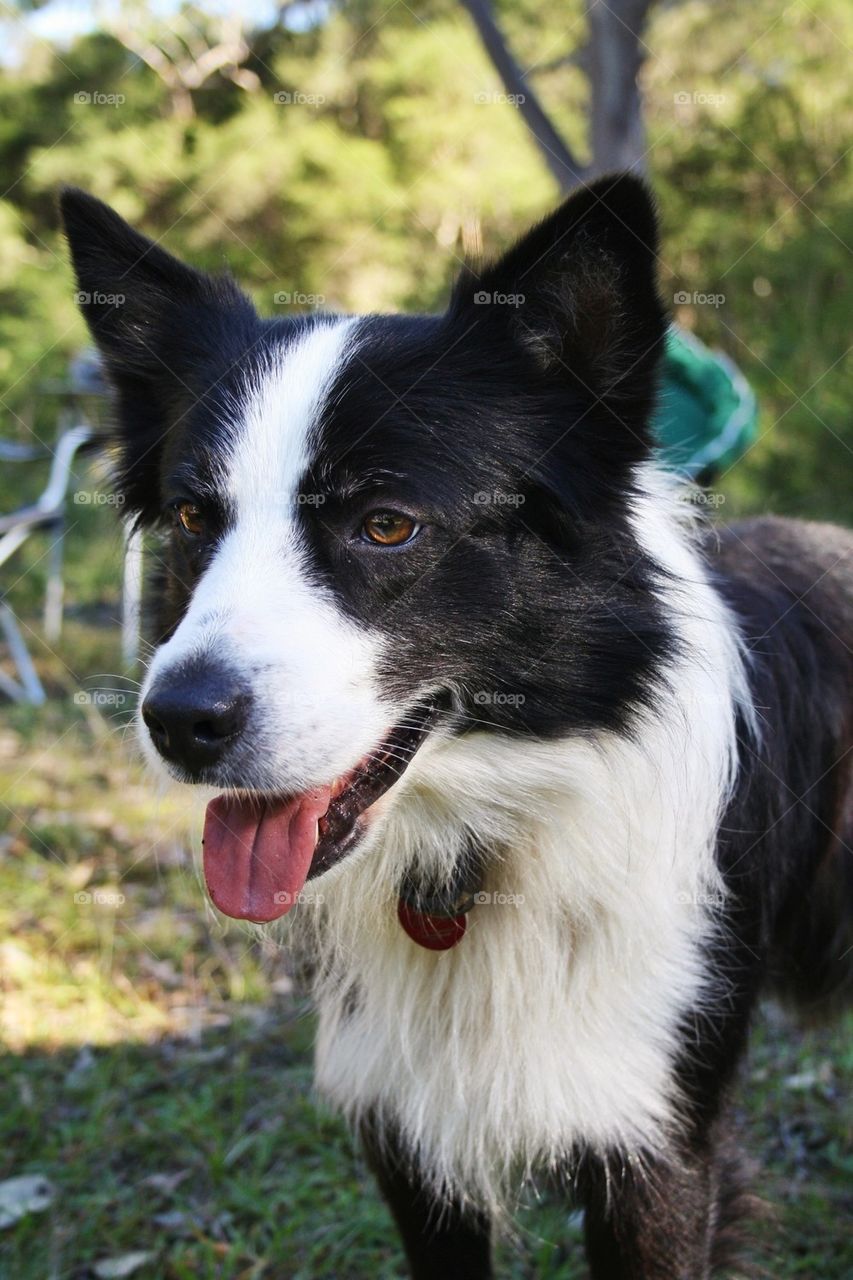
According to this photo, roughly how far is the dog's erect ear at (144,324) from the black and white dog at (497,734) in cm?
1

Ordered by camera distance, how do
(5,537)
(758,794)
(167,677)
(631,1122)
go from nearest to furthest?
1. (167,677)
2. (631,1122)
3. (758,794)
4. (5,537)

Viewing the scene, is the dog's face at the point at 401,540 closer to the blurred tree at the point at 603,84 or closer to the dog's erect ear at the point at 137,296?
the dog's erect ear at the point at 137,296

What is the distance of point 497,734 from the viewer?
2.11m

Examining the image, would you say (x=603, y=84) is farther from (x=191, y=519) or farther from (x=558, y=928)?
(x=558, y=928)

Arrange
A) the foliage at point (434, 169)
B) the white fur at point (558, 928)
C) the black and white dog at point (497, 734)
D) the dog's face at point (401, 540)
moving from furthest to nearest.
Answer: the foliage at point (434, 169) < the white fur at point (558, 928) < the black and white dog at point (497, 734) < the dog's face at point (401, 540)

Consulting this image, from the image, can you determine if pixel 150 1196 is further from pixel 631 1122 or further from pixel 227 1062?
pixel 631 1122

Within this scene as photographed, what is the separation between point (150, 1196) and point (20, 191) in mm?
16048

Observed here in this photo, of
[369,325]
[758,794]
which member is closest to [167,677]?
[369,325]

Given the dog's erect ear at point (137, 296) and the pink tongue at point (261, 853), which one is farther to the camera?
the dog's erect ear at point (137, 296)

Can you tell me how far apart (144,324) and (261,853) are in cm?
129

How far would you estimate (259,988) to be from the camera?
3.94 meters

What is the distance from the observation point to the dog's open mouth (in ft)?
6.22

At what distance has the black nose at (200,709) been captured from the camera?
173 cm

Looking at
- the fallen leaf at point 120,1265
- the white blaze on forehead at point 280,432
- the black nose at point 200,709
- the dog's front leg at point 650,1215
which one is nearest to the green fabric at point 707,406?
the white blaze on forehead at point 280,432
